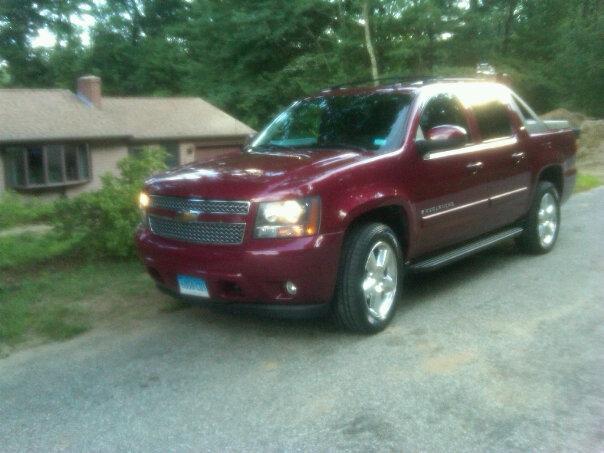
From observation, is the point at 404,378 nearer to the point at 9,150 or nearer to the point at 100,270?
the point at 100,270

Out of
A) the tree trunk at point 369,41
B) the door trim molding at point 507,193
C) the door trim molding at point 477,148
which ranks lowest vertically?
the door trim molding at point 507,193

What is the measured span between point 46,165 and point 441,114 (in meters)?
21.5

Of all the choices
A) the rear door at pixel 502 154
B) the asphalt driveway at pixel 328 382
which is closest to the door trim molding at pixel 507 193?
→ the rear door at pixel 502 154

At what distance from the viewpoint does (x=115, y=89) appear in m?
42.6

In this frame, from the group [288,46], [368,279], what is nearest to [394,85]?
[368,279]

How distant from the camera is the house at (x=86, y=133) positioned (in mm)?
24891

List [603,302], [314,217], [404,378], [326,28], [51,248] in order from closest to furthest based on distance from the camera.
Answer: [404,378] → [314,217] → [603,302] → [51,248] → [326,28]

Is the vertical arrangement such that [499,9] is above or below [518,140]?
above

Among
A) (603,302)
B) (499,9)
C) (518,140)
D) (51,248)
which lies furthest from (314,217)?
(499,9)

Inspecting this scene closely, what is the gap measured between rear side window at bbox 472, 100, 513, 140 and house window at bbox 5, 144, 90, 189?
2059cm

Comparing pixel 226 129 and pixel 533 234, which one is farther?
pixel 226 129

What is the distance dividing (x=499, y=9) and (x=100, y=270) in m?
37.3

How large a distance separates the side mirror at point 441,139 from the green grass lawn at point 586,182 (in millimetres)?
8279

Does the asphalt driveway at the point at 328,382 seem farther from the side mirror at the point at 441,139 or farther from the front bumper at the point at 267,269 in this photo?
the side mirror at the point at 441,139
